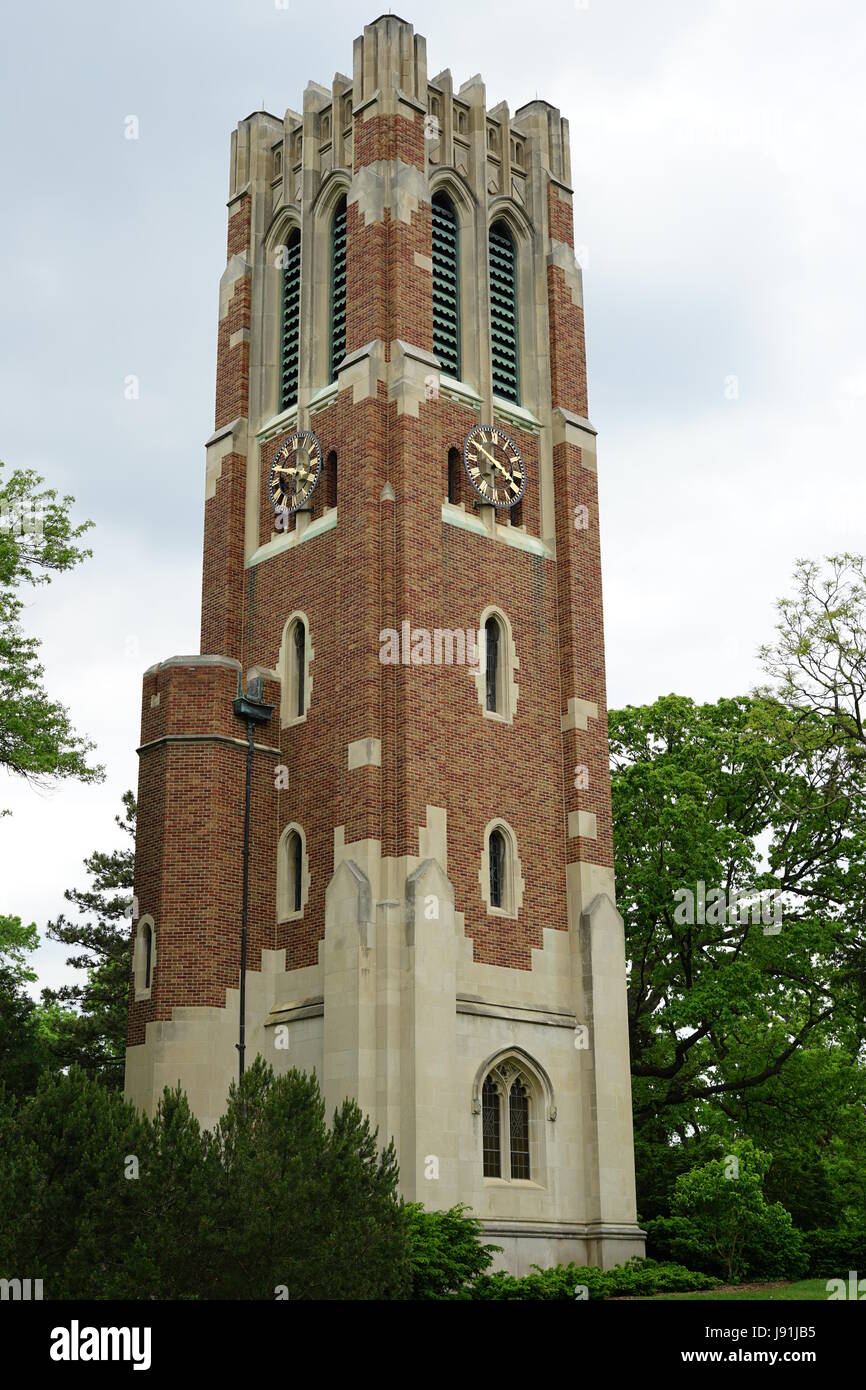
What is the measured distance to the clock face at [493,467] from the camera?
110 feet

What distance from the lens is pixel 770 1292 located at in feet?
91.2

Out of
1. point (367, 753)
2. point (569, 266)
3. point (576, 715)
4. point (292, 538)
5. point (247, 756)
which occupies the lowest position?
point (367, 753)

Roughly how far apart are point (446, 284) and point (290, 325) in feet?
13.0

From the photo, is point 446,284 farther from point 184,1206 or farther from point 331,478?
point 184,1206

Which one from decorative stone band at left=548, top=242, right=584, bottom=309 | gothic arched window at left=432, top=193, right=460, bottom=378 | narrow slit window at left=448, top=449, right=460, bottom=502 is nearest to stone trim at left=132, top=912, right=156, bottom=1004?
narrow slit window at left=448, top=449, right=460, bottom=502

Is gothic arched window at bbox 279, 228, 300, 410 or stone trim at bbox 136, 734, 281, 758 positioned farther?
gothic arched window at bbox 279, 228, 300, 410

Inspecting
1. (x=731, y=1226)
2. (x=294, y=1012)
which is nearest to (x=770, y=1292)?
(x=731, y=1226)

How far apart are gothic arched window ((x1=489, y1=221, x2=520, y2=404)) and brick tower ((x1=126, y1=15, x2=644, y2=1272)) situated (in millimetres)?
85

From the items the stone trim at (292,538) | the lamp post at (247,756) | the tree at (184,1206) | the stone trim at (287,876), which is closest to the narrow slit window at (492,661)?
the stone trim at (292,538)

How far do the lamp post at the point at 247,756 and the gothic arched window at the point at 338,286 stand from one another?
7595mm

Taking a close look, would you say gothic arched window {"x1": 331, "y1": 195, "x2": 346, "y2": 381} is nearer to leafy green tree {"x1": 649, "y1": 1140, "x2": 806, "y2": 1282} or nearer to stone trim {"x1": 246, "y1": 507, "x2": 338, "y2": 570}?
stone trim {"x1": 246, "y1": 507, "x2": 338, "y2": 570}

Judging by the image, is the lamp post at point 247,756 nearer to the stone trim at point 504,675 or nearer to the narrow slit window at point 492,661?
the stone trim at point 504,675

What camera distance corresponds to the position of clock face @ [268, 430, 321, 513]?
33.8 metres

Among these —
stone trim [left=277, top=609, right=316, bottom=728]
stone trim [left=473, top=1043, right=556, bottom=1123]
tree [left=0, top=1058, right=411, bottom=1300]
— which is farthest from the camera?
stone trim [left=277, top=609, right=316, bottom=728]
